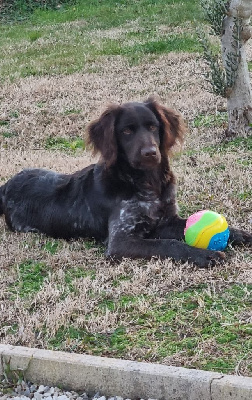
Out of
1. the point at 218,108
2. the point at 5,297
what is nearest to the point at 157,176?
the point at 5,297

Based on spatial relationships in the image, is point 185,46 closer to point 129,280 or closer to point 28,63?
point 28,63

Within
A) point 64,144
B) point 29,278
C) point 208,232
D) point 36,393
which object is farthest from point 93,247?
point 64,144

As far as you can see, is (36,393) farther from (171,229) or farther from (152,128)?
(152,128)

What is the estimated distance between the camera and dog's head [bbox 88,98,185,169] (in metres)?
5.30

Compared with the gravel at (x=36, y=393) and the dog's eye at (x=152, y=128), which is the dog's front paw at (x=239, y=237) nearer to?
the dog's eye at (x=152, y=128)

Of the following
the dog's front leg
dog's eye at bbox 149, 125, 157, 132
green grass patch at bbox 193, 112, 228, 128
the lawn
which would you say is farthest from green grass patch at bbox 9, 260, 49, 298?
green grass patch at bbox 193, 112, 228, 128

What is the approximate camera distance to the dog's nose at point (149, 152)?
5.20m

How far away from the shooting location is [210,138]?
8.55m

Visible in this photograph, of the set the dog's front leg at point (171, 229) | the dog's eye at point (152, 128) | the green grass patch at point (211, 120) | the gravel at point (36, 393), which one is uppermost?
the dog's eye at point (152, 128)

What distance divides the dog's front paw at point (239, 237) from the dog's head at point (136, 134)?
79cm

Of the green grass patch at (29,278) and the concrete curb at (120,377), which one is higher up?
the concrete curb at (120,377)

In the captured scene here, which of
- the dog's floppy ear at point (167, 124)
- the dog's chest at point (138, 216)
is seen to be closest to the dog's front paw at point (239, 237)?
the dog's chest at point (138, 216)

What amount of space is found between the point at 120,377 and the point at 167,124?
9.34 feet

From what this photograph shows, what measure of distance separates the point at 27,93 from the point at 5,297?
832 centimetres
